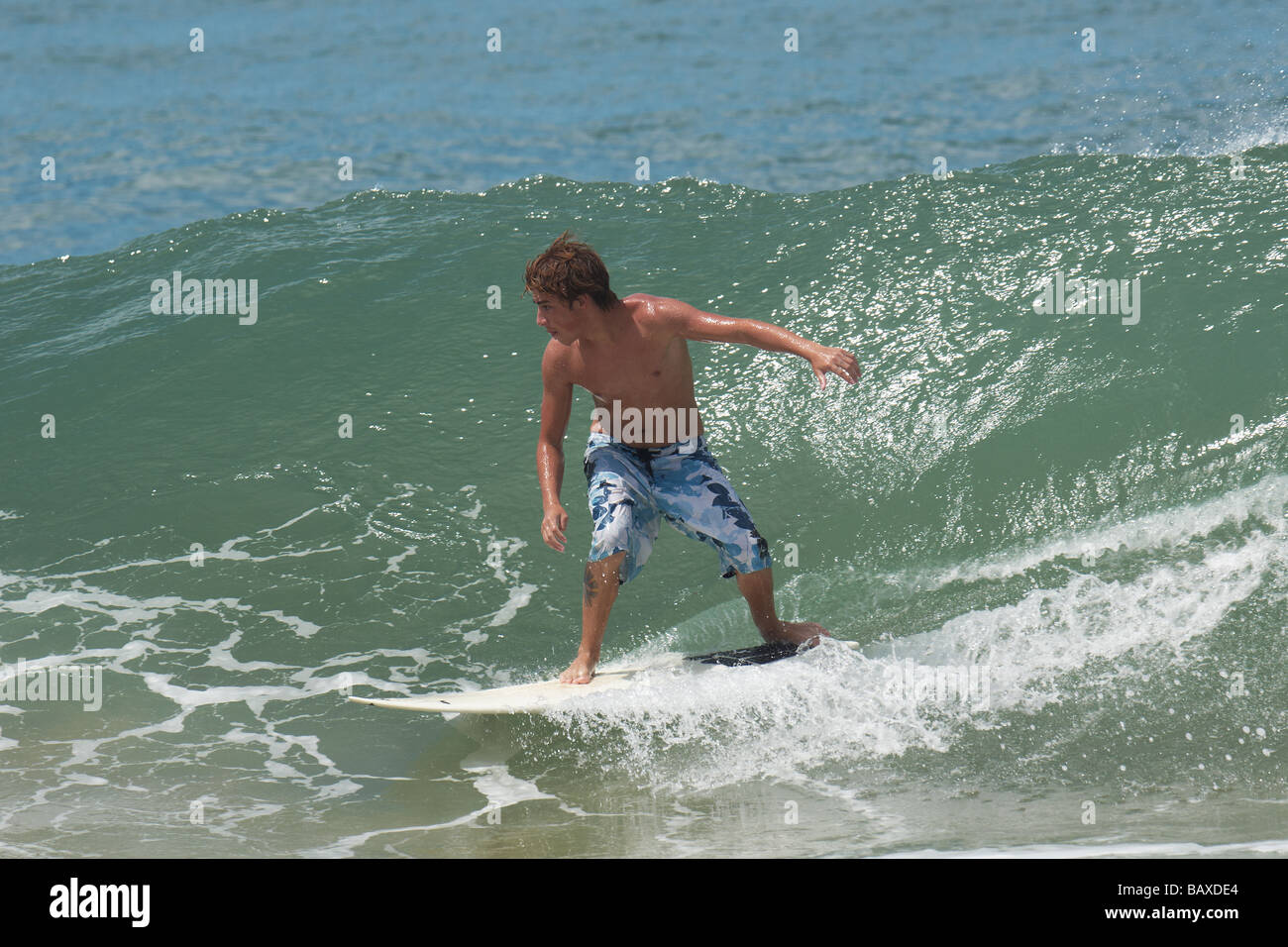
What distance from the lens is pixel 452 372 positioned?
8789mm

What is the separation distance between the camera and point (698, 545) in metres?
7.04

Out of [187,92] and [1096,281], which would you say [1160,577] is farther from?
[187,92]

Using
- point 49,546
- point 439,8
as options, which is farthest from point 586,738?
point 439,8

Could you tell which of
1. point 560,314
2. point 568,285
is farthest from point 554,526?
point 568,285

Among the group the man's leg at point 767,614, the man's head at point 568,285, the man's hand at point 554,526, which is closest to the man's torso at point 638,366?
the man's head at point 568,285

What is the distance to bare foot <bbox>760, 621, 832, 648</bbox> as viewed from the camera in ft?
17.4

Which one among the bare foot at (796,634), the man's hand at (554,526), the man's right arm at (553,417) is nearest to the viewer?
the man's hand at (554,526)

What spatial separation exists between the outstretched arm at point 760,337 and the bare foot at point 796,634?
46.3 inches

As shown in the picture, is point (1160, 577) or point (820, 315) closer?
point (1160, 577)

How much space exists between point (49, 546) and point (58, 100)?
50.7ft

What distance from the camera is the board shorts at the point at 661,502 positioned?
5.07 metres

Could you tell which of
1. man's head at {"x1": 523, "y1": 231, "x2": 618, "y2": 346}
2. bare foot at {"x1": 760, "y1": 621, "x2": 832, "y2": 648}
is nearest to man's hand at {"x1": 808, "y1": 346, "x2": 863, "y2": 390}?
man's head at {"x1": 523, "y1": 231, "x2": 618, "y2": 346}

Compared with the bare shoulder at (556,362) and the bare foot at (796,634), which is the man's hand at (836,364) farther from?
the bare foot at (796,634)
